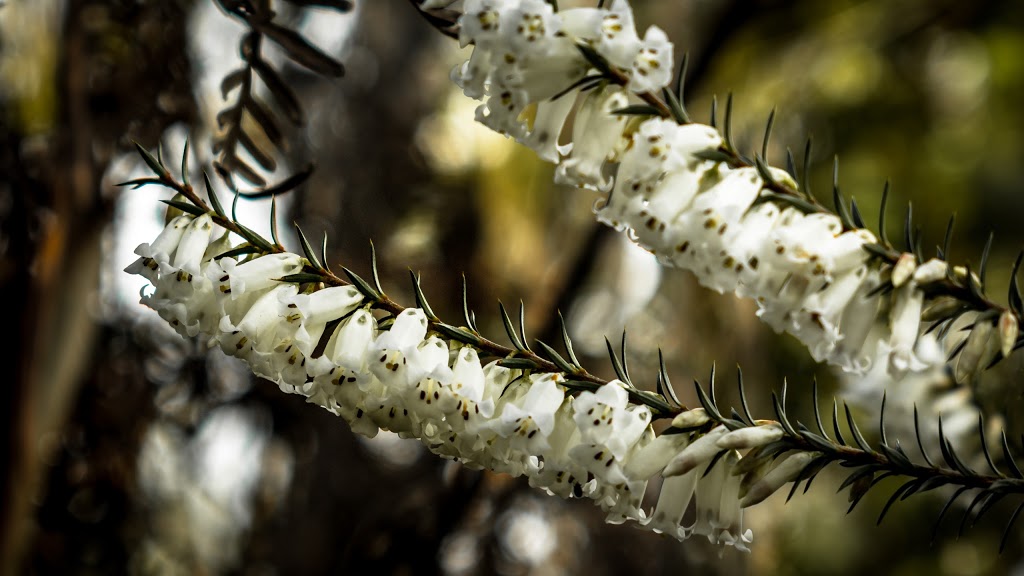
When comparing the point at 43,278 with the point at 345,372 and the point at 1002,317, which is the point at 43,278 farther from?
the point at 1002,317

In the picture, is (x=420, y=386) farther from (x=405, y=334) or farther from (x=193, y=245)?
(x=193, y=245)

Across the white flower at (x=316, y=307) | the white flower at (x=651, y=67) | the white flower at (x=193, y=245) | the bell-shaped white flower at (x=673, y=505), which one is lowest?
the bell-shaped white flower at (x=673, y=505)

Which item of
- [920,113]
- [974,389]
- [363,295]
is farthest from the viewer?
[920,113]

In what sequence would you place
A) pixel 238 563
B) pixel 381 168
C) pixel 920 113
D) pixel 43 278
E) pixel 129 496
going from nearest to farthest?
pixel 43 278 → pixel 129 496 → pixel 238 563 → pixel 381 168 → pixel 920 113

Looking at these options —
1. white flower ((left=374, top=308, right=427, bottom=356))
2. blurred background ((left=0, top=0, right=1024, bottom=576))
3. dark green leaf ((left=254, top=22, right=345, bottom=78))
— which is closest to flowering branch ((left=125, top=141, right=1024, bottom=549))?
white flower ((left=374, top=308, right=427, bottom=356))

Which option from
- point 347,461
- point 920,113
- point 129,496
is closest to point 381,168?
point 347,461

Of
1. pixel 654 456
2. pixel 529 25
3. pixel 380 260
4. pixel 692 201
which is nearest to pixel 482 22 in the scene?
pixel 529 25

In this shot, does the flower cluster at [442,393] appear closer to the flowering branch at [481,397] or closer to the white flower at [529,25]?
the flowering branch at [481,397]

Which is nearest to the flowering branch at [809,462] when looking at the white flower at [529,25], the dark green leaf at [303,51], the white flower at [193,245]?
the white flower at [529,25]

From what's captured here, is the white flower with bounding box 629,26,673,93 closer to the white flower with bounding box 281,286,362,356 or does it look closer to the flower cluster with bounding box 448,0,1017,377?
the flower cluster with bounding box 448,0,1017,377
